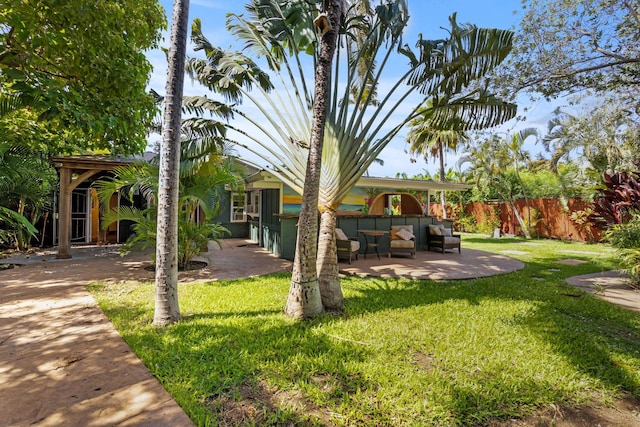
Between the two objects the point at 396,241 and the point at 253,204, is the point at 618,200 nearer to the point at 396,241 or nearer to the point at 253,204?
the point at 396,241

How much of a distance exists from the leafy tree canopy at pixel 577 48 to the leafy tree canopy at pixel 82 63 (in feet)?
32.8

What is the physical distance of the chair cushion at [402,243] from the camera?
35.9 ft

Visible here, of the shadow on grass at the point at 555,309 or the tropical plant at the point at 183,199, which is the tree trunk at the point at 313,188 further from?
the tropical plant at the point at 183,199

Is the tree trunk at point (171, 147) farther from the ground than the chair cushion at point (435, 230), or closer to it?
farther from the ground

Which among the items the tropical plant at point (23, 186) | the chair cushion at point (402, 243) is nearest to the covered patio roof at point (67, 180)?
the tropical plant at point (23, 186)

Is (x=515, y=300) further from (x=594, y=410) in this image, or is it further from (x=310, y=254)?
(x=310, y=254)

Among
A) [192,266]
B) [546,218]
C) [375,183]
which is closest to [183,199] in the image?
[192,266]

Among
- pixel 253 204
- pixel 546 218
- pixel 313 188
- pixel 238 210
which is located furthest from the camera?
pixel 546 218

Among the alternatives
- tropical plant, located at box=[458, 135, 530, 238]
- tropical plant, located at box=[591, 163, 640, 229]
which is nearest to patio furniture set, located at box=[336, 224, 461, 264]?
tropical plant, located at box=[591, 163, 640, 229]

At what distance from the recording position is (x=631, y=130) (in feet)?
35.6

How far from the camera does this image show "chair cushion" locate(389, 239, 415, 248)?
1095 cm

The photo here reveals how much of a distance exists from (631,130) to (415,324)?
12.1m

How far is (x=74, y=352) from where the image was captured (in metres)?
3.79

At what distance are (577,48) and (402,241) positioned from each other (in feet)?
23.9
